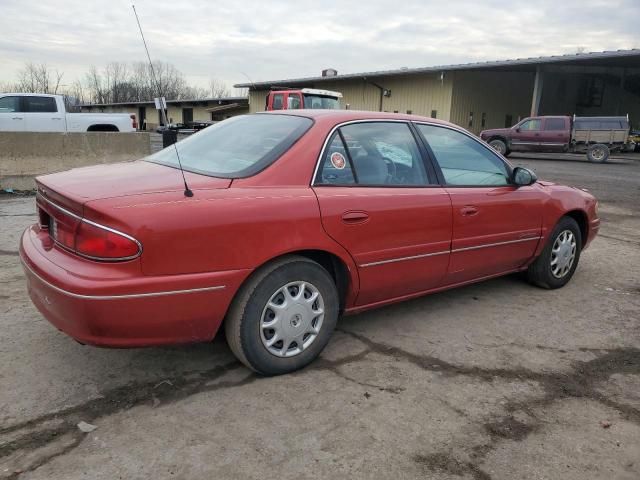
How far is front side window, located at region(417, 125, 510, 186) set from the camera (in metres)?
3.76

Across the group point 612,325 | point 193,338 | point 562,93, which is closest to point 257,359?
point 193,338

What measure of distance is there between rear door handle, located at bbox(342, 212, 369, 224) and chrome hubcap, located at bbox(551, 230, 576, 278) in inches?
91.2

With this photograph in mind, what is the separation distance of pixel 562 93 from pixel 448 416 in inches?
1383

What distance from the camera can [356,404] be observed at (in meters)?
2.71

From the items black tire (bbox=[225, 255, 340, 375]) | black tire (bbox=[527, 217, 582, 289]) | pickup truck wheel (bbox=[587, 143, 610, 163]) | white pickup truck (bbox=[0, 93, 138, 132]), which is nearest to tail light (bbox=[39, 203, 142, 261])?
black tire (bbox=[225, 255, 340, 375])

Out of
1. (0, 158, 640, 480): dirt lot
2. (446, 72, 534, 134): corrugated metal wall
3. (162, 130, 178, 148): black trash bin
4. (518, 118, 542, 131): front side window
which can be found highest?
(446, 72, 534, 134): corrugated metal wall

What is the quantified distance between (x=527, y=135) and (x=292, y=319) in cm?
2138

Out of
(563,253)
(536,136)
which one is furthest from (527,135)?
(563,253)

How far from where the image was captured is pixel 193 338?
2.65 meters

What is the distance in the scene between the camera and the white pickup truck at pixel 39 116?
12852mm

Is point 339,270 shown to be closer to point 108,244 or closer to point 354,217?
point 354,217

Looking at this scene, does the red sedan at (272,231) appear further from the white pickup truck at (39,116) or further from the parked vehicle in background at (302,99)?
the parked vehicle in background at (302,99)

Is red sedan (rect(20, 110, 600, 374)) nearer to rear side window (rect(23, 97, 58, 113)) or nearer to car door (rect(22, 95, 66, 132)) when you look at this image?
car door (rect(22, 95, 66, 132))

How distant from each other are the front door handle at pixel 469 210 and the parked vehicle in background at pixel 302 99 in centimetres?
1200
